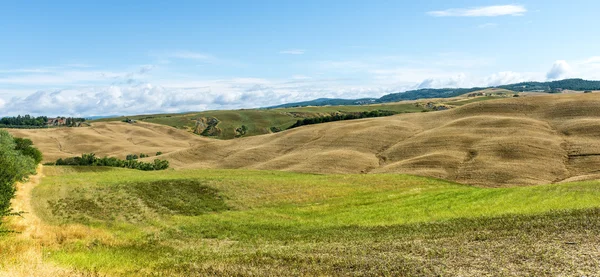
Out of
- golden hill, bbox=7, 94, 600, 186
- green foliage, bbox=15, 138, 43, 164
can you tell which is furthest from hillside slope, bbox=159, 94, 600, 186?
green foliage, bbox=15, 138, 43, 164

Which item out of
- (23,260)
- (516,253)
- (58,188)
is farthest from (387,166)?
(23,260)

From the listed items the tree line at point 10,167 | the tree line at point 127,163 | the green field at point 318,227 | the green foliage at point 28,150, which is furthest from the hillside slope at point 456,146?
the tree line at point 10,167

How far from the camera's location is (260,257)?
23.5 meters

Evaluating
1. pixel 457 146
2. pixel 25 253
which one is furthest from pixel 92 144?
pixel 25 253

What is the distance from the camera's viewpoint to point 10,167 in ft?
162

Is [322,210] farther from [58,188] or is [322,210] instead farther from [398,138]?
[398,138]

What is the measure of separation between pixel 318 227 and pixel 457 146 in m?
55.4

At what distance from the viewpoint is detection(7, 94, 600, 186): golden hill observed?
66.9m

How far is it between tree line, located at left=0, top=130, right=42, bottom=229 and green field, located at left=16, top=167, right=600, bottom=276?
3.92 meters

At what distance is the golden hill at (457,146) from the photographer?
66938 mm

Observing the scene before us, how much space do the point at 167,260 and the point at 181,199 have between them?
26032 millimetres

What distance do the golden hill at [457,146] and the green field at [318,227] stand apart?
15.1 metres

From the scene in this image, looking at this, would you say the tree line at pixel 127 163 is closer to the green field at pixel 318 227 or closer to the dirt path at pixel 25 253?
the green field at pixel 318 227

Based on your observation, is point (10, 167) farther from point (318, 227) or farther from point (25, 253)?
point (318, 227)
